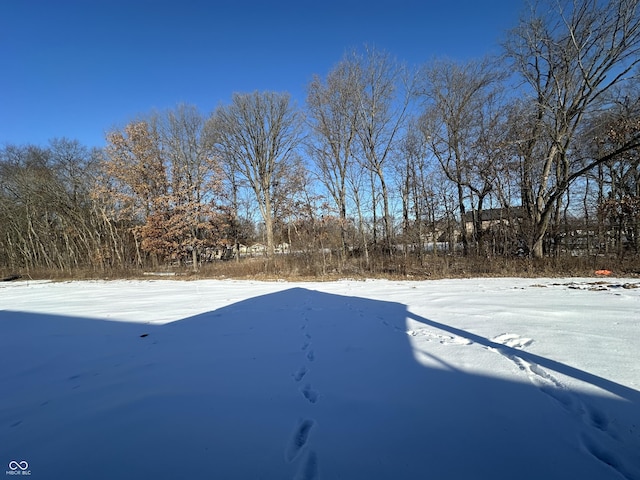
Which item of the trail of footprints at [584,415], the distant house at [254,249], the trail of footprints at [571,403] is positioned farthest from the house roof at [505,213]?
the distant house at [254,249]

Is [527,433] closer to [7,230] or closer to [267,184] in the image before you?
[267,184]

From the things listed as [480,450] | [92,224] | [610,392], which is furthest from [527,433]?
[92,224]

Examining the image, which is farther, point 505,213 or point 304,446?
point 505,213

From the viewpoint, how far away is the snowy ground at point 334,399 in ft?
5.69

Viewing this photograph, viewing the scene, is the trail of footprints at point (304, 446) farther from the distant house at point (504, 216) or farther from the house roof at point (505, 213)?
the house roof at point (505, 213)

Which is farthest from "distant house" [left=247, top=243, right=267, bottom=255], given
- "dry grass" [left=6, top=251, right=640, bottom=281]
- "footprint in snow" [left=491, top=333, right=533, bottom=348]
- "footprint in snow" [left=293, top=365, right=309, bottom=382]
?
"footprint in snow" [left=491, top=333, right=533, bottom=348]

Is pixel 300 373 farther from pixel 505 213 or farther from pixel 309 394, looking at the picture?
pixel 505 213

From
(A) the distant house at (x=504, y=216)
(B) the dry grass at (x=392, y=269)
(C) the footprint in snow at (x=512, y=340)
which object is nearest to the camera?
(C) the footprint in snow at (x=512, y=340)

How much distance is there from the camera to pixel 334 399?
2.48 meters

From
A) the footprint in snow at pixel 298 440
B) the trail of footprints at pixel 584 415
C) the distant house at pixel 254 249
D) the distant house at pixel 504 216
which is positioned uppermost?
the distant house at pixel 504 216

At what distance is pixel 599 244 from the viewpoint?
528 inches

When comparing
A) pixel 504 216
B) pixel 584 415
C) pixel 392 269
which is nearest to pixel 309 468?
pixel 584 415

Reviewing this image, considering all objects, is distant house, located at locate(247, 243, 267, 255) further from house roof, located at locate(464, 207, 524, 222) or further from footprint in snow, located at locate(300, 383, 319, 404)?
footprint in snow, located at locate(300, 383, 319, 404)

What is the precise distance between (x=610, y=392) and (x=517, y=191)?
1694 cm
